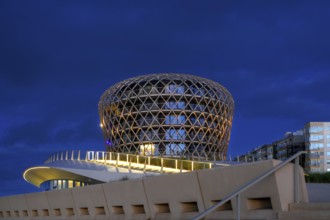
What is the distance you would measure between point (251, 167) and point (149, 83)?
82899 mm

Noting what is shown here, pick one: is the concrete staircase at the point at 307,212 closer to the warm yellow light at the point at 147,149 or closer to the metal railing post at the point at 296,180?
the metal railing post at the point at 296,180

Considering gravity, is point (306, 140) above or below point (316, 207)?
above

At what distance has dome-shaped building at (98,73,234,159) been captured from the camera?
290 feet

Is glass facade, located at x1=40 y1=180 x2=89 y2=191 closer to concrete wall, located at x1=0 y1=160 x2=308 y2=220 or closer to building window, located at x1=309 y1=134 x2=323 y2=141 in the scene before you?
concrete wall, located at x1=0 y1=160 x2=308 y2=220

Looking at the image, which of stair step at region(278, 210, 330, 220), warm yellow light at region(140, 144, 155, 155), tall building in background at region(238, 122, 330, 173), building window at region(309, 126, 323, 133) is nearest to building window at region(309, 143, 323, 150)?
tall building in background at region(238, 122, 330, 173)

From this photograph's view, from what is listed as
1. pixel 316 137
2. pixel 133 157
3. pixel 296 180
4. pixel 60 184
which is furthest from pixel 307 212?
pixel 316 137

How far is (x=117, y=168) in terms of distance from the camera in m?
43.5

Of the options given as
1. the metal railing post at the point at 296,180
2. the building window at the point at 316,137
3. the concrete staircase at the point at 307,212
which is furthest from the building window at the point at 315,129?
the concrete staircase at the point at 307,212

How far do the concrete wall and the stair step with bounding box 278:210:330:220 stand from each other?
168 mm

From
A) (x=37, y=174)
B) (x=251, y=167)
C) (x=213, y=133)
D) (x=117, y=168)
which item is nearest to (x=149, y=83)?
(x=213, y=133)

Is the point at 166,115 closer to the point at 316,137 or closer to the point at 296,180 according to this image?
the point at 316,137

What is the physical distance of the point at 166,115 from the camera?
89125 mm

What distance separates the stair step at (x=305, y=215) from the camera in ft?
20.9

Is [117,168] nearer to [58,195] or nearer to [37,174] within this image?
[37,174]
